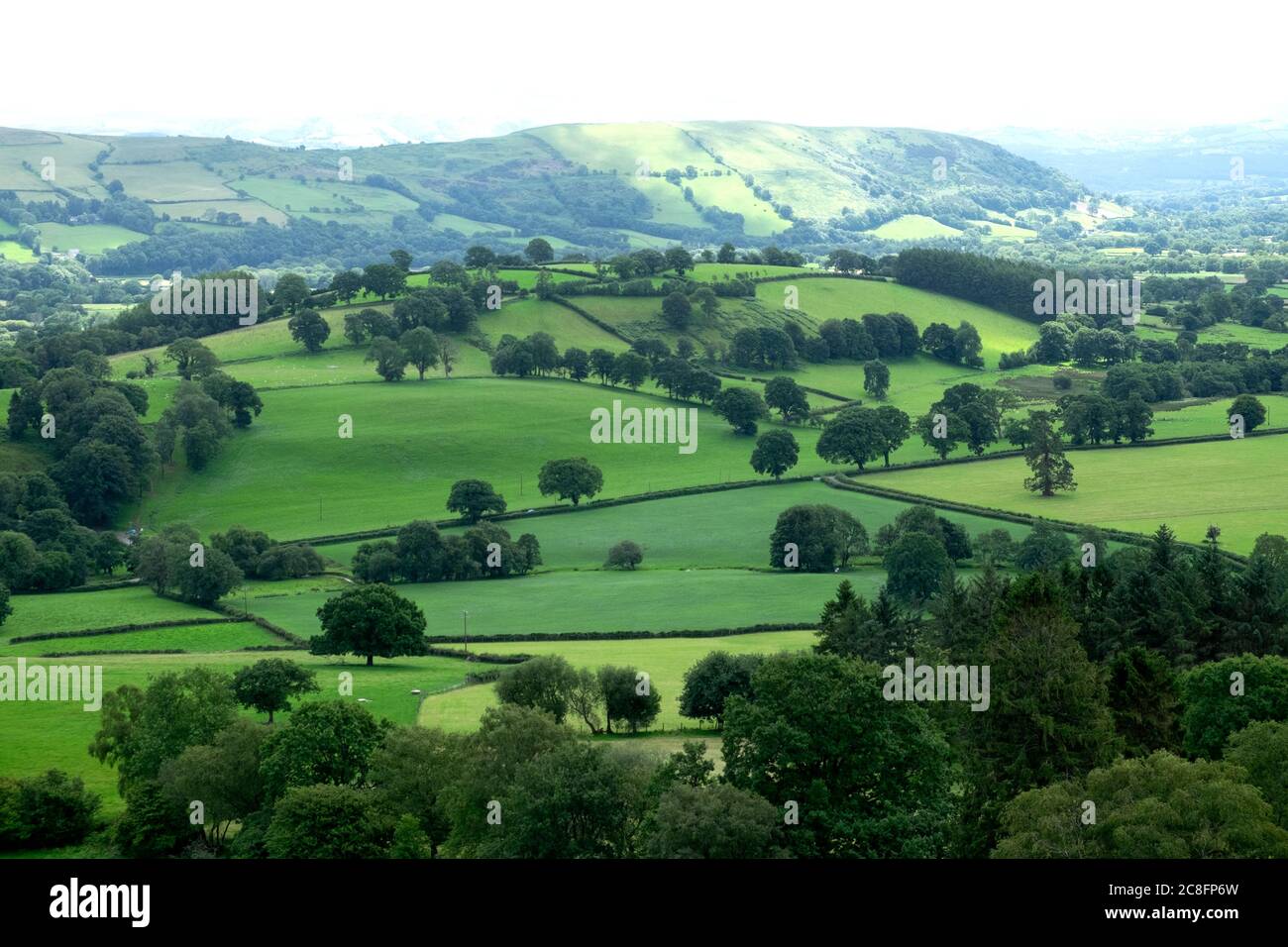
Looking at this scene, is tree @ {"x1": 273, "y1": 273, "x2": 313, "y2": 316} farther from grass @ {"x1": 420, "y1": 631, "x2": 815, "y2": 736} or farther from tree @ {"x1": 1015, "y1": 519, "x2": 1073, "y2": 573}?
tree @ {"x1": 1015, "y1": 519, "x2": 1073, "y2": 573}

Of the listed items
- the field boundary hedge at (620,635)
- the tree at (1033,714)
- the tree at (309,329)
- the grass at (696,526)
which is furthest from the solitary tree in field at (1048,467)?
the tree at (309,329)

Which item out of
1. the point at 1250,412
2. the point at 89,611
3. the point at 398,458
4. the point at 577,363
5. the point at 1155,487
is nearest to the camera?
the point at 89,611

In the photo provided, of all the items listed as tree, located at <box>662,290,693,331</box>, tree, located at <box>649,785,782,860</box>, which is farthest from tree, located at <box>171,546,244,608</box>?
tree, located at <box>662,290,693,331</box>

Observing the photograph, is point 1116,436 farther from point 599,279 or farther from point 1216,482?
point 599,279

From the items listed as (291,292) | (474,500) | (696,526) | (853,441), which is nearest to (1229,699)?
(696,526)

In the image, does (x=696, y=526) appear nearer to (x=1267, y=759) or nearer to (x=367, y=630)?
(x=367, y=630)
